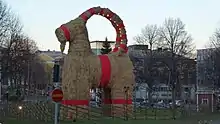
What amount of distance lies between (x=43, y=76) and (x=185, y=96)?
97.7 feet

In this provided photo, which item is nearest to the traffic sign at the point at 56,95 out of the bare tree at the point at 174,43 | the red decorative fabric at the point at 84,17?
the red decorative fabric at the point at 84,17

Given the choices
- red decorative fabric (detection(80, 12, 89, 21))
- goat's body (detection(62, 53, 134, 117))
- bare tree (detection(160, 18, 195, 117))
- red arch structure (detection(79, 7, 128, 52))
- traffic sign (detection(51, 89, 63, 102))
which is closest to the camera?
traffic sign (detection(51, 89, 63, 102))

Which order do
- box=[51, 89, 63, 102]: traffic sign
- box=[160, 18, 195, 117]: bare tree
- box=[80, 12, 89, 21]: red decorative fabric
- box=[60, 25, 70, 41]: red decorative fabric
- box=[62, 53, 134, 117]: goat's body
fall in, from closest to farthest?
1. box=[51, 89, 63, 102]: traffic sign
2. box=[62, 53, 134, 117]: goat's body
3. box=[60, 25, 70, 41]: red decorative fabric
4. box=[80, 12, 89, 21]: red decorative fabric
5. box=[160, 18, 195, 117]: bare tree

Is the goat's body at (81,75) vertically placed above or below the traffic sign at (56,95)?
above

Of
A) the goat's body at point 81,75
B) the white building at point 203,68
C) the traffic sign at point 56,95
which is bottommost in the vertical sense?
the traffic sign at point 56,95

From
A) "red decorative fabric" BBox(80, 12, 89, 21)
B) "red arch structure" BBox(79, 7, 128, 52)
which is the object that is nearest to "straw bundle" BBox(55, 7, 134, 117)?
"red decorative fabric" BBox(80, 12, 89, 21)

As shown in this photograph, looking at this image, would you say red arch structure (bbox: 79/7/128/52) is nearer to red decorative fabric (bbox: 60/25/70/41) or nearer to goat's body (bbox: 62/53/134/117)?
goat's body (bbox: 62/53/134/117)

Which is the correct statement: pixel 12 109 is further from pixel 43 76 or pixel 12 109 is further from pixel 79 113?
pixel 43 76

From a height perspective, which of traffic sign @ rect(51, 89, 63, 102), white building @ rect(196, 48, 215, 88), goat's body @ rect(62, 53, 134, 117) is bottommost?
traffic sign @ rect(51, 89, 63, 102)

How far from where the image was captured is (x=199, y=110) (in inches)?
1970

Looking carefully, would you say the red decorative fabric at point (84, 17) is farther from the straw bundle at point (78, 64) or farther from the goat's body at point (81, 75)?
the goat's body at point (81, 75)

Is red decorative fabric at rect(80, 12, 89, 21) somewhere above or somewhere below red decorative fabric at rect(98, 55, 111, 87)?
above

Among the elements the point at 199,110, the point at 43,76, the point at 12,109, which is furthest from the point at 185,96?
the point at 12,109

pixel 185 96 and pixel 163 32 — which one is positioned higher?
pixel 163 32
